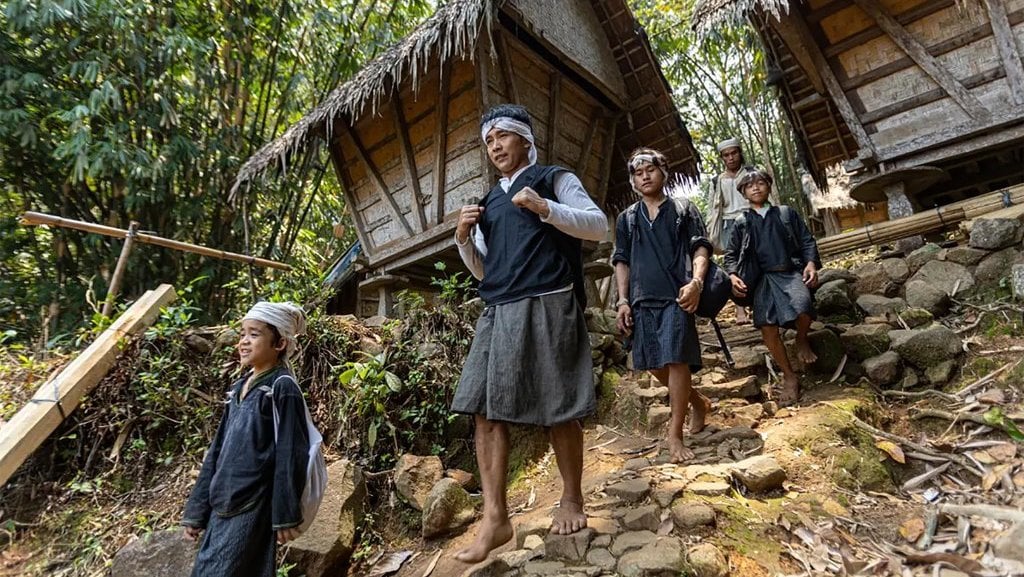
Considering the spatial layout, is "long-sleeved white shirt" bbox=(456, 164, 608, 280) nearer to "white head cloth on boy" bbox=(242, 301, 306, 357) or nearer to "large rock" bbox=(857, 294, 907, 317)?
"white head cloth on boy" bbox=(242, 301, 306, 357)

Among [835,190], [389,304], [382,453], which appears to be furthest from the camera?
[835,190]

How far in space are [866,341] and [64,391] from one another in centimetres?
562

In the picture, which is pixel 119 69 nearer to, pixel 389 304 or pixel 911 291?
pixel 389 304

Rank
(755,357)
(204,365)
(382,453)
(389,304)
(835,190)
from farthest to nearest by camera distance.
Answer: (835,190) → (389,304) → (204,365) → (755,357) → (382,453)

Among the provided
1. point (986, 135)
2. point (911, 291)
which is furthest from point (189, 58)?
point (986, 135)

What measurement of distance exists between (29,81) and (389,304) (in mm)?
4641

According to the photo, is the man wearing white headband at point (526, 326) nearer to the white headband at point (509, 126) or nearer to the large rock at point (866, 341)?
the white headband at point (509, 126)

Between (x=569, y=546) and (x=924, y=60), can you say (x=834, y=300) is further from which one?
(x=569, y=546)

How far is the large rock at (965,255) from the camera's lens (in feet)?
12.6

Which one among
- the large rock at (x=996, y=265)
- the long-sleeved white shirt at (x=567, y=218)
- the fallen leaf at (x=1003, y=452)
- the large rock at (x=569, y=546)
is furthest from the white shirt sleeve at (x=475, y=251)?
the large rock at (x=996, y=265)

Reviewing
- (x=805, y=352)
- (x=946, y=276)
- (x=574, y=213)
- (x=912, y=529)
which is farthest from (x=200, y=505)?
(x=946, y=276)

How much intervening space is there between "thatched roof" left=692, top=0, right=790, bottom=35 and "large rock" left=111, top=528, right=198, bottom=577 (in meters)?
6.00

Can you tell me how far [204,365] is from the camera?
413 centimetres

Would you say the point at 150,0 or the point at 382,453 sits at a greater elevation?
the point at 150,0
